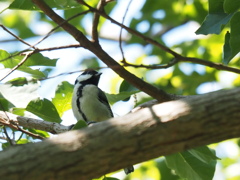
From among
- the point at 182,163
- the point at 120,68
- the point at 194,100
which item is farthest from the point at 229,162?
the point at 194,100

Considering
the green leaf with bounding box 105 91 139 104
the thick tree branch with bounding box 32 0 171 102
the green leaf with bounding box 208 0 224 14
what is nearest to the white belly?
the green leaf with bounding box 105 91 139 104

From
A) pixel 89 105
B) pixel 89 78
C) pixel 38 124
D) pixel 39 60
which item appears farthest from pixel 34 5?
pixel 89 78

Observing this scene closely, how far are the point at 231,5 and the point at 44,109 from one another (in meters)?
1.67

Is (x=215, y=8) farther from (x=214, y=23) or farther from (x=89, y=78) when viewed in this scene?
(x=89, y=78)

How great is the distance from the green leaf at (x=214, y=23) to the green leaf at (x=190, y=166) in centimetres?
98

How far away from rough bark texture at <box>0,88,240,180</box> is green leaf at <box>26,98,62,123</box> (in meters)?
1.66

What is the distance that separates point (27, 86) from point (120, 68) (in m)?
0.80

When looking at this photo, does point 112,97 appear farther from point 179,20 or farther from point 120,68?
point 179,20

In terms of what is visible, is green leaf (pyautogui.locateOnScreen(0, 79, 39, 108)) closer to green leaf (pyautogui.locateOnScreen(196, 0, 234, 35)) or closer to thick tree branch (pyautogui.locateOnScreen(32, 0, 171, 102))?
thick tree branch (pyautogui.locateOnScreen(32, 0, 171, 102))

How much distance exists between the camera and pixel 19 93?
13.4 feet

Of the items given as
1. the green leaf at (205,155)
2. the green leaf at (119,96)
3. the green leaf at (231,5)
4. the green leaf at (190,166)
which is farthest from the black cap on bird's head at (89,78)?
the green leaf at (231,5)

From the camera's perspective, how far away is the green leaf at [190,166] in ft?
13.1

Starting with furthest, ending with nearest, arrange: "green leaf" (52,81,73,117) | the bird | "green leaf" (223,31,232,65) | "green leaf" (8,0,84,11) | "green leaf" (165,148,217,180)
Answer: the bird, "green leaf" (52,81,73,117), "green leaf" (165,148,217,180), "green leaf" (8,0,84,11), "green leaf" (223,31,232,65)

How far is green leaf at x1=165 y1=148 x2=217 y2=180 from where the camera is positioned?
157 inches
